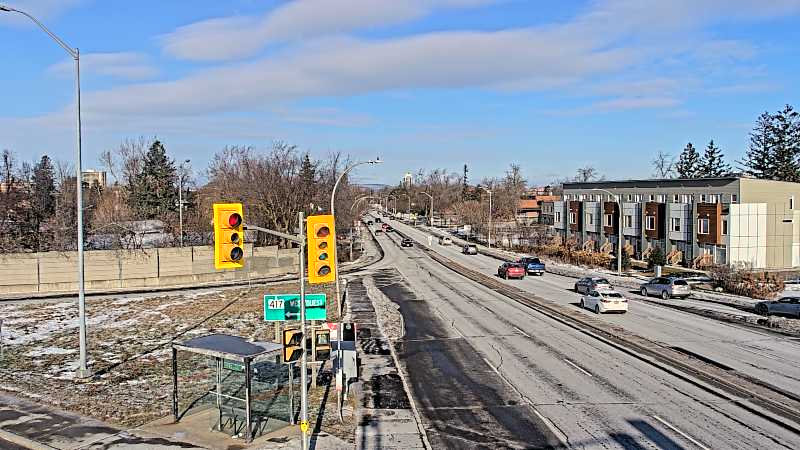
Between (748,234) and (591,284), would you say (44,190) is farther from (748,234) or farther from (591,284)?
(748,234)

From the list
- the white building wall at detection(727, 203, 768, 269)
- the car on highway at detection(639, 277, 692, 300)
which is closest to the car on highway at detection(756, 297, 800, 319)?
the car on highway at detection(639, 277, 692, 300)

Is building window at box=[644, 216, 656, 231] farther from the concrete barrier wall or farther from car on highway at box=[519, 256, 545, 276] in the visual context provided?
the concrete barrier wall

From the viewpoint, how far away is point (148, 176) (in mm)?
93625

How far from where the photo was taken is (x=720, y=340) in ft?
90.7

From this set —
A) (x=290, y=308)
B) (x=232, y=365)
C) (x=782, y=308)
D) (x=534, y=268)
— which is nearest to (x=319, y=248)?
(x=290, y=308)

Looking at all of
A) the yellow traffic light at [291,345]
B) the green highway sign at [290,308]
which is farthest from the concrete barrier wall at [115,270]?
the yellow traffic light at [291,345]

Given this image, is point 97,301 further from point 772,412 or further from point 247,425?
point 772,412

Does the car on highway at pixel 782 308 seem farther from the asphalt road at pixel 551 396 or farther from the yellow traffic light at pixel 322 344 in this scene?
the yellow traffic light at pixel 322 344

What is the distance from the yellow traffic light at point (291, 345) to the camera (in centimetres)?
1453

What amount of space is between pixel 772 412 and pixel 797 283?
3591 cm

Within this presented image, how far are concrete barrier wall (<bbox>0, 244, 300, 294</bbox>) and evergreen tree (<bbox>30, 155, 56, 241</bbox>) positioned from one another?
19.1m

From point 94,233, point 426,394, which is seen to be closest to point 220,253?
point 426,394

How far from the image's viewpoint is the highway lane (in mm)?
22016

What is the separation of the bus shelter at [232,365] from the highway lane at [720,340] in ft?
48.4
